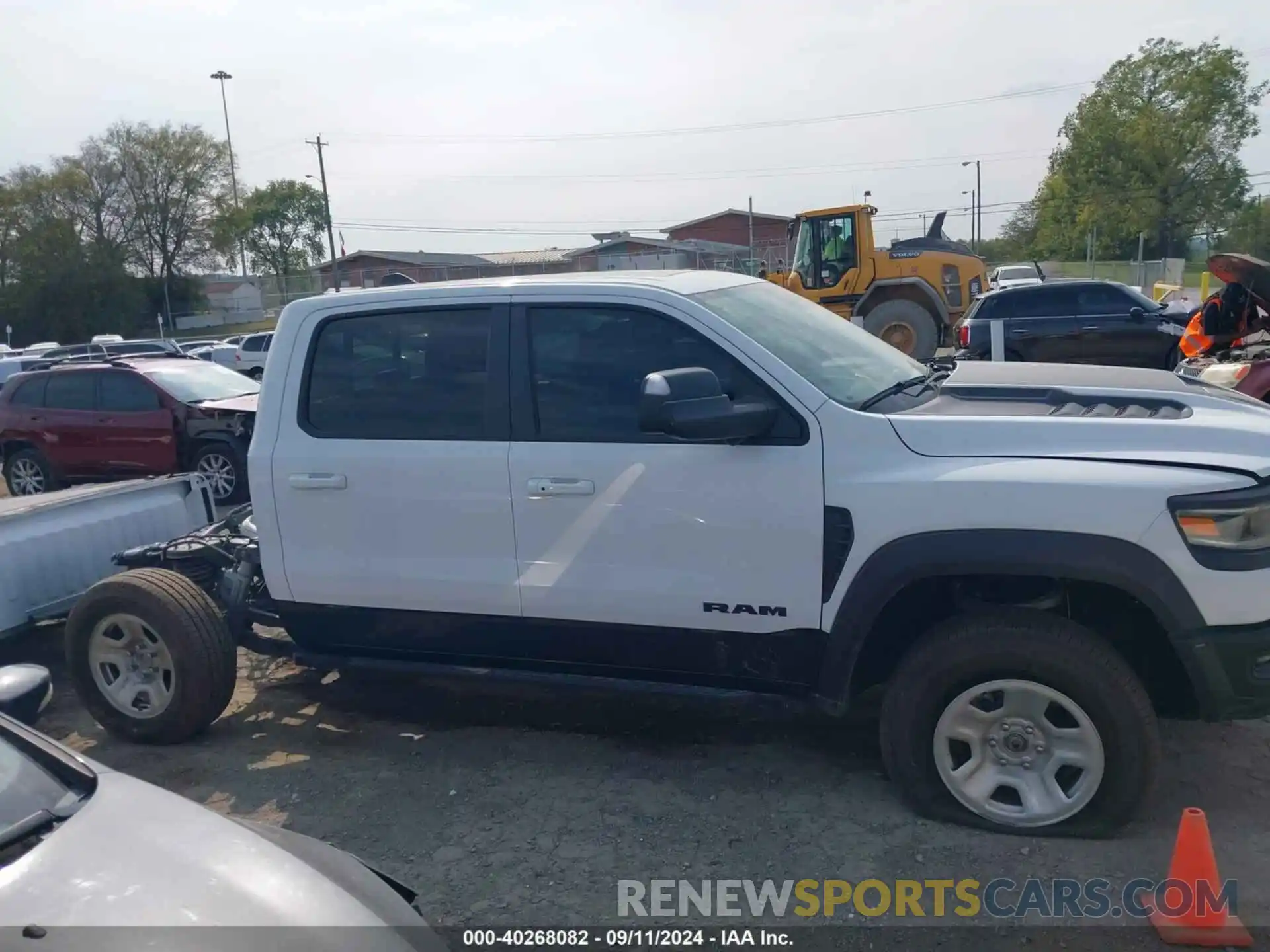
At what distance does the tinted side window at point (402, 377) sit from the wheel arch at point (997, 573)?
5.29ft

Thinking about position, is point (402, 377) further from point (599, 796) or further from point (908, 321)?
point (908, 321)

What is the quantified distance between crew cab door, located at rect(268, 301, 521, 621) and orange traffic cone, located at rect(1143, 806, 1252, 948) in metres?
2.43

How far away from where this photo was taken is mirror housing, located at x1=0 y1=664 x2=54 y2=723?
112 inches

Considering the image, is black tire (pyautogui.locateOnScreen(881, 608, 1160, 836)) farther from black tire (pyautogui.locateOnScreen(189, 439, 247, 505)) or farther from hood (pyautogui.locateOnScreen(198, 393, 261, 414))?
black tire (pyautogui.locateOnScreen(189, 439, 247, 505))

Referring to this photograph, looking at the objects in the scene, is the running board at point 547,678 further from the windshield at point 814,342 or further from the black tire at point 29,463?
the black tire at point 29,463

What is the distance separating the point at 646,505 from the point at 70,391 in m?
10.5

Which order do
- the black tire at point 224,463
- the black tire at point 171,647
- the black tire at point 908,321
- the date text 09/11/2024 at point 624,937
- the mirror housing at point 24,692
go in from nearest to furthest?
1. the mirror housing at point 24,692
2. the date text 09/11/2024 at point 624,937
3. the black tire at point 171,647
4. the black tire at point 224,463
5. the black tire at point 908,321

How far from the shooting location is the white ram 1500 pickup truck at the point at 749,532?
133 inches

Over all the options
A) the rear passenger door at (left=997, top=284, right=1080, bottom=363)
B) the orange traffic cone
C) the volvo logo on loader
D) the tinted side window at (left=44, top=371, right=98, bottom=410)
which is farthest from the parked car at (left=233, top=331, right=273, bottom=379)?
the orange traffic cone

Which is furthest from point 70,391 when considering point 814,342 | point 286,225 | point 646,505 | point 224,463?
point 286,225

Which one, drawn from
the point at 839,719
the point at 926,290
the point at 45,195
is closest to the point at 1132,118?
the point at 926,290

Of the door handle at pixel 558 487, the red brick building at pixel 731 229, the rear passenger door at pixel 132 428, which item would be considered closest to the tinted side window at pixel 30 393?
the rear passenger door at pixel 132 428

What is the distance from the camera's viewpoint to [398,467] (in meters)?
4.27

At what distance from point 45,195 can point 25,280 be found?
4934 mm
